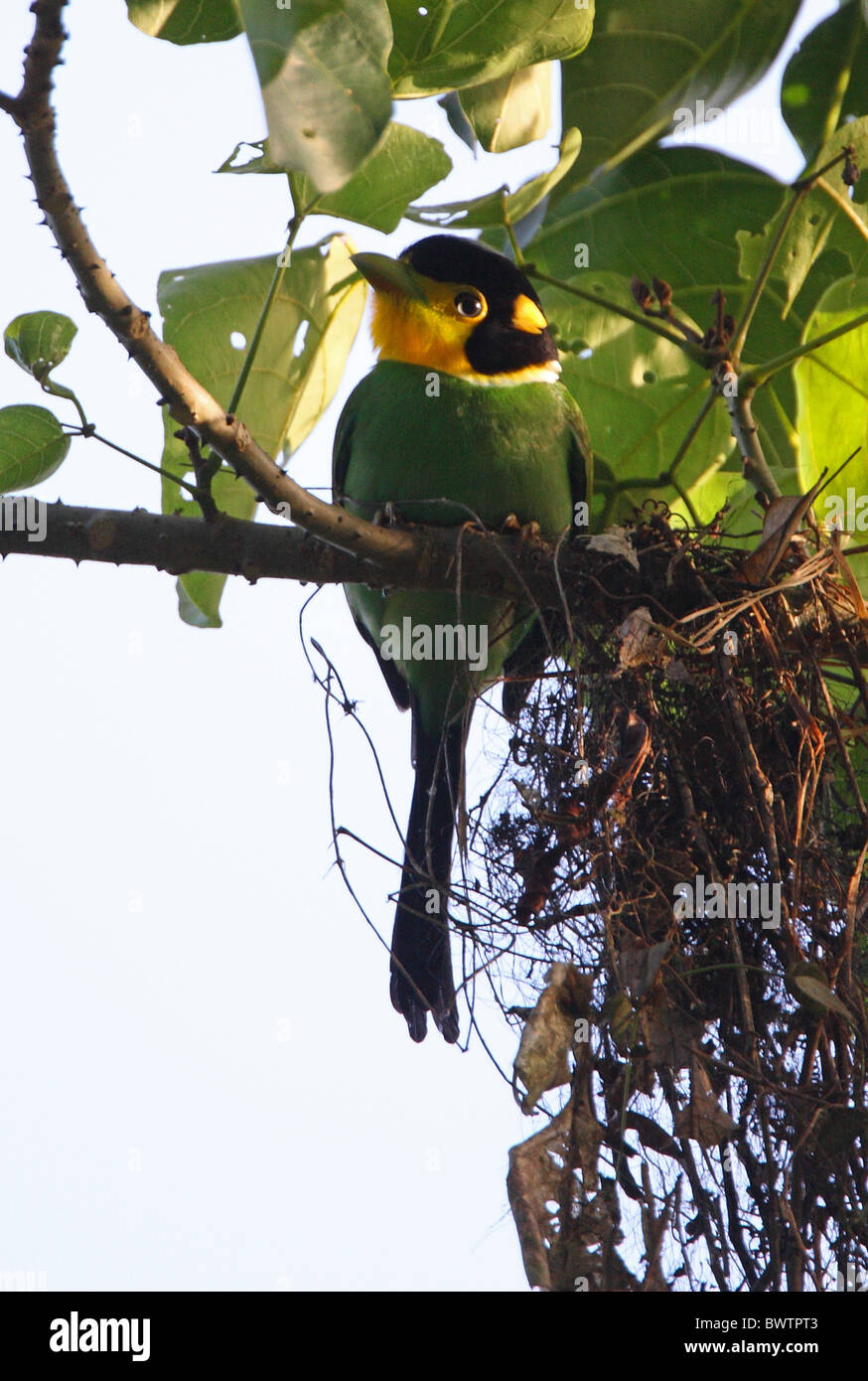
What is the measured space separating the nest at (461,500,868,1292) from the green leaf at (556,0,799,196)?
28.9 inches

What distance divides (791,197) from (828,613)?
67 centimetres

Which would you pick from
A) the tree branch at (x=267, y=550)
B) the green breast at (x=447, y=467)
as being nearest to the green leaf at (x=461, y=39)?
the tree branch at (x=267, y=550)

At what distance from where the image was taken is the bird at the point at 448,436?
241 centimetres

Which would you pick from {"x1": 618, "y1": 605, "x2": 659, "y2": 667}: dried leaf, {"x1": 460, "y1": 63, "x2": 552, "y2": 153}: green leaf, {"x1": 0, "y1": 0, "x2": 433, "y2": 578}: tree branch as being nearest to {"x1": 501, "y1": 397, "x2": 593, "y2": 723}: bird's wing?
{"x1": 618, "y1": 605, "x2": 659, "y2": 667}: dried leaf

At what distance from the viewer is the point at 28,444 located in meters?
1.63

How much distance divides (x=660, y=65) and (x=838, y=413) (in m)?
0.67

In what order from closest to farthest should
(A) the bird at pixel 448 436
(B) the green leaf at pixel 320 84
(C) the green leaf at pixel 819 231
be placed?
1. (B) the green leaf at pixel 320 84
2. (C) the green leaf at pixel 819 231
3. (A) the bird at pixel 448 436

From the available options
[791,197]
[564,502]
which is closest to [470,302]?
[564,502]

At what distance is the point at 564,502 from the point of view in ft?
8.30

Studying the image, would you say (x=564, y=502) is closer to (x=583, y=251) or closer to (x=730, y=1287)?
(x=583, y=251)

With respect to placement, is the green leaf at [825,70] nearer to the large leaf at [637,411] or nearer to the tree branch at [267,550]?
the large leaf at [637,411]

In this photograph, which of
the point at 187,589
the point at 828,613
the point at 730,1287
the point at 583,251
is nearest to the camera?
the point at 730,1287

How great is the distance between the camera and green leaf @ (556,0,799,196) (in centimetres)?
219

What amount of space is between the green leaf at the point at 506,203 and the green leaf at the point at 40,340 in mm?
863
